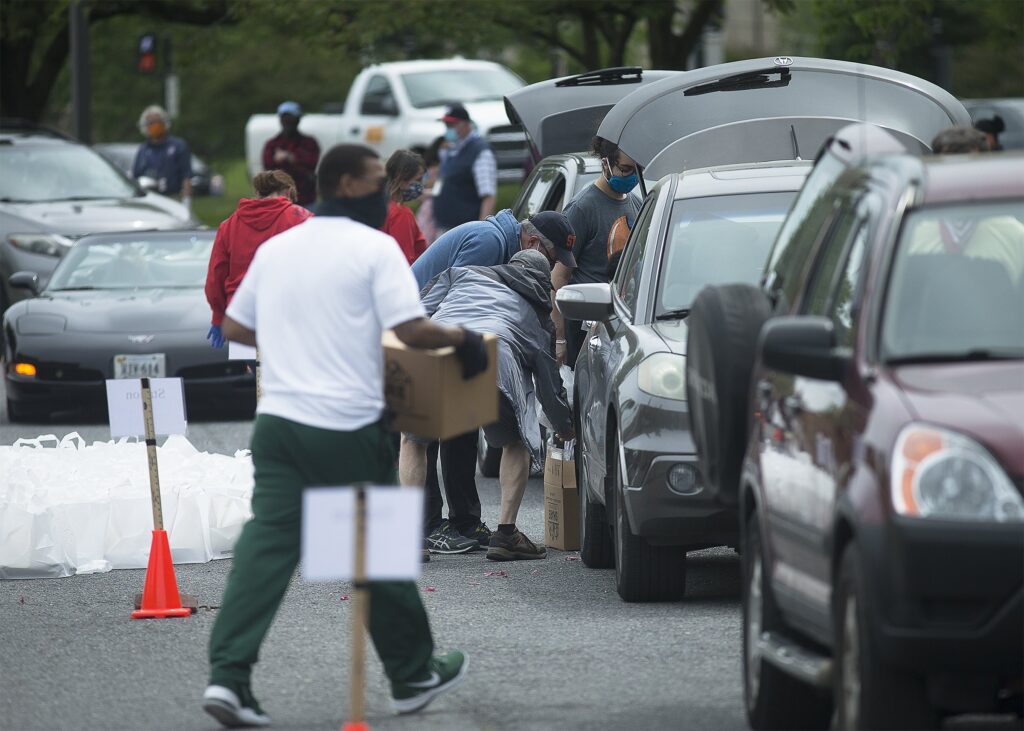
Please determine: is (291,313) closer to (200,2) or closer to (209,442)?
(209,442)

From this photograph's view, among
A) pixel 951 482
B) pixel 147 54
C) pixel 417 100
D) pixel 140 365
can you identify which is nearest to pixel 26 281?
pixel 140 365

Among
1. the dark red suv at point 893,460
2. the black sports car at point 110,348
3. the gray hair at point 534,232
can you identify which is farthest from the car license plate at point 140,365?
the dark red suv at point 893,460

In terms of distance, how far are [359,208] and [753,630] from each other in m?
1.79

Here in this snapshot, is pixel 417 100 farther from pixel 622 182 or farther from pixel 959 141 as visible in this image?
pixel 959 141

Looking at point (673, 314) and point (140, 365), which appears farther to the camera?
point (140, 365)

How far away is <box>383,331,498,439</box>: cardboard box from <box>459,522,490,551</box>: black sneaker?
3868 mm

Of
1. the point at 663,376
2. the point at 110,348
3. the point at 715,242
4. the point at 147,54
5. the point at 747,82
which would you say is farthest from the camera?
the point at 147,54

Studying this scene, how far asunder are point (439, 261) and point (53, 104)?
44206 millimetres

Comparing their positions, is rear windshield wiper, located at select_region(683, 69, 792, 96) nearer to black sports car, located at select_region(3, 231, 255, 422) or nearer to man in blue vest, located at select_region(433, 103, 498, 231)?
black sports car, located at select_region(3, 231, 255, 422)

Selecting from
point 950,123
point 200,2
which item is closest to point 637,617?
point 950,123

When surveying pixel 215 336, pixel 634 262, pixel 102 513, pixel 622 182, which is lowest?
pixel 102 513

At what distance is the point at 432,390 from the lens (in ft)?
22.2

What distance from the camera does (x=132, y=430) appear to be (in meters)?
9.32

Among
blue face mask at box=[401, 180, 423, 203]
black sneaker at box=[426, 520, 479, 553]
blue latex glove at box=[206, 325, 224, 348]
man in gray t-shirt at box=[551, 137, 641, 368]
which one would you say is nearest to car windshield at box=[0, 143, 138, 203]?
blue latex glove at box=[206, 325, 224, 348]
